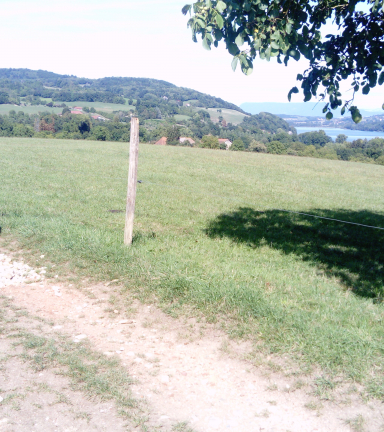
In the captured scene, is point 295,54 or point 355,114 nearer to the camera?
point 295,54

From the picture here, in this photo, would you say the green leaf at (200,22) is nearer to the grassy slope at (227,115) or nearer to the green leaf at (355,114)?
the green leaf at (355,114)

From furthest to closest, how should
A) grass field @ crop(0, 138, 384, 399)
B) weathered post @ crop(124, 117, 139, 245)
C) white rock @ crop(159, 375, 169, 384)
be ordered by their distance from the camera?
weathered post @ crop(124, 117, 139, 245) < grass field @ crop(0, 138, 384, 399) < white rock @ crop(159, 375, 169, 384)

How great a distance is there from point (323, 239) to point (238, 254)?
2.75m

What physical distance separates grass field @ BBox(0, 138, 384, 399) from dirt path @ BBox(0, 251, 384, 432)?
12.3 inches

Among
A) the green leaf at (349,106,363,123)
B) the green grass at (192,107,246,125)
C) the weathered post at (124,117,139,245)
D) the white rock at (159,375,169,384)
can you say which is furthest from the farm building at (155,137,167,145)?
the green grass at (192,107,246,125)

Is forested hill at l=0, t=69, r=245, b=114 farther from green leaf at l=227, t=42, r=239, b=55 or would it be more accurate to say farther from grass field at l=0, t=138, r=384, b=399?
green leaf at l=227, t=42, r=239, b=55

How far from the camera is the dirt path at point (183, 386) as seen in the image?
11.0ft

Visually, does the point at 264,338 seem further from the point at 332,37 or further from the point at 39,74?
the point at 39,74

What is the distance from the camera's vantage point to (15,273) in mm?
6395

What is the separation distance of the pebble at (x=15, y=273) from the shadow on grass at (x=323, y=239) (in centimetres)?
380

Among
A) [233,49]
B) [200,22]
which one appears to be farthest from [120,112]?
[200,22]

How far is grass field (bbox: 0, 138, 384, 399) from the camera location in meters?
4.62

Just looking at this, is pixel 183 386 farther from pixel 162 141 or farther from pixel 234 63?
pixel 162 141

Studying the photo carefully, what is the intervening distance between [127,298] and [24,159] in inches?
711
